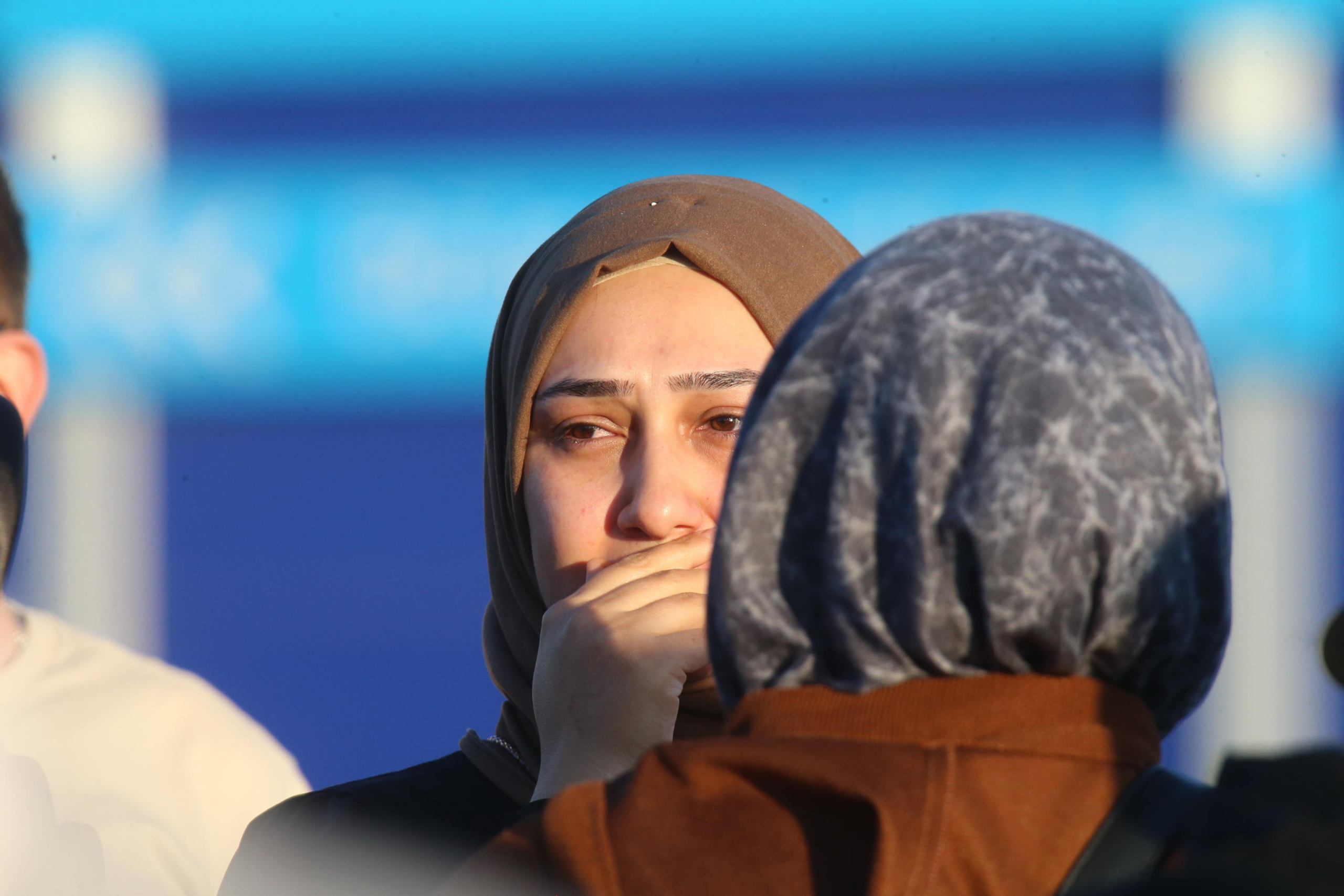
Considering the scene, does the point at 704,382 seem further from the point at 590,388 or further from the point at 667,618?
the point at 667,618

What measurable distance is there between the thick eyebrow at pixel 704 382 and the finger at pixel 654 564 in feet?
0.65

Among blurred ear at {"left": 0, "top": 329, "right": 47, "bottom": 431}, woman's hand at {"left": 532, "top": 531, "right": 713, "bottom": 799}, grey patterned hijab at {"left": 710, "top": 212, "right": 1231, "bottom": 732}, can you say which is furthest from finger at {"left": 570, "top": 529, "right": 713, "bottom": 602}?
blurred ear at {"left": 0, "top": 329, "right": 47, "bottom": 431}

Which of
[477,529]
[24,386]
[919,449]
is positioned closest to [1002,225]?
[919,449]

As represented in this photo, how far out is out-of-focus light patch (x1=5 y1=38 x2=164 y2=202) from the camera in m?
2.49

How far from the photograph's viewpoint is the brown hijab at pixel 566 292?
1655 millimetres

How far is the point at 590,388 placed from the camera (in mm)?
1625

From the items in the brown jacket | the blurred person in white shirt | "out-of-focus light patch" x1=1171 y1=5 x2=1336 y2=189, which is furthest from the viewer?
"out-of-focus light patch" x1=1171 y1=5 x2=1336 y2=189

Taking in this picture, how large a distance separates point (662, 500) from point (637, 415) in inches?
5.3

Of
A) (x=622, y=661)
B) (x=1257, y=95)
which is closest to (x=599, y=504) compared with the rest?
(x=622, y=661)

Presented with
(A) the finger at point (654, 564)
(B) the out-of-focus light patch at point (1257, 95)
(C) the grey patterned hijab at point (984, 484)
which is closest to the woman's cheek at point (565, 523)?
(A) the finger at point (654, 564)

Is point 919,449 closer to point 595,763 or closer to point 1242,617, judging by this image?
point 595,763

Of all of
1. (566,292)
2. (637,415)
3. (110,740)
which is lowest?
(110,740)

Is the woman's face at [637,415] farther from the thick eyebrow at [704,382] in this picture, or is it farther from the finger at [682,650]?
the finger at [682,650]

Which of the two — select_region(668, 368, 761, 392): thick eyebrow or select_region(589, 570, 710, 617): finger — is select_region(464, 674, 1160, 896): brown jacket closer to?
select_region(589, 570, 710, 617): finger
